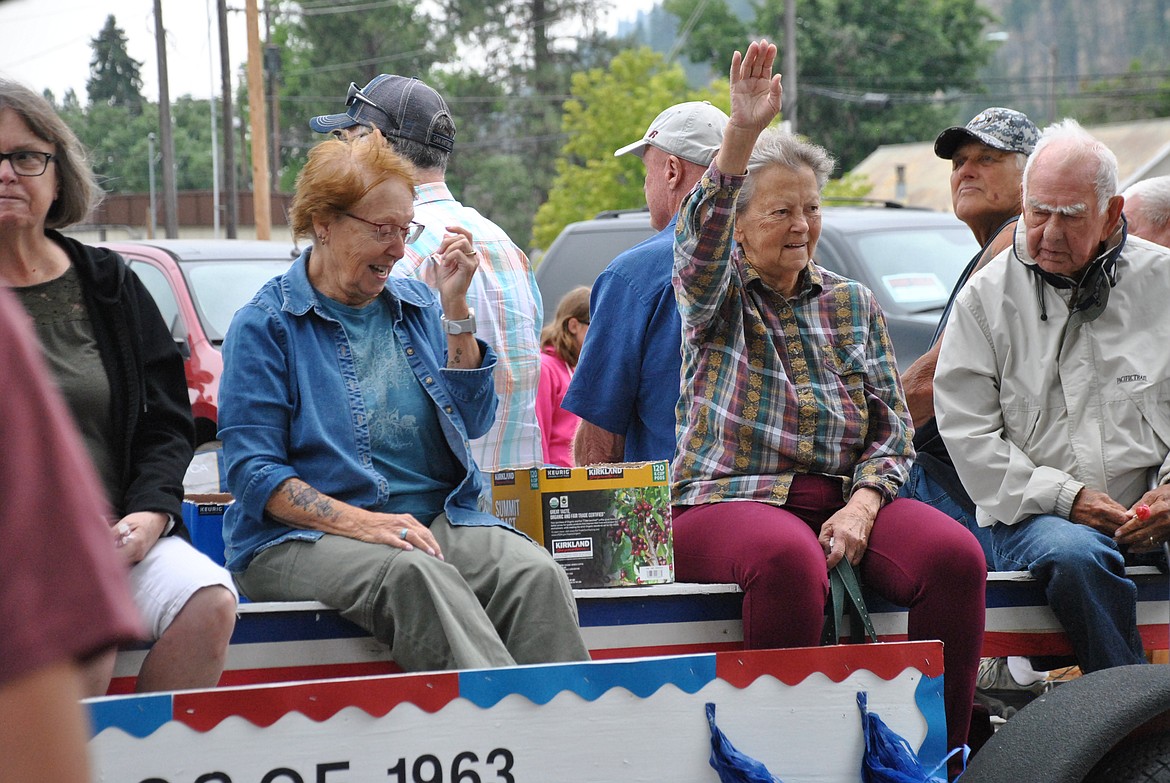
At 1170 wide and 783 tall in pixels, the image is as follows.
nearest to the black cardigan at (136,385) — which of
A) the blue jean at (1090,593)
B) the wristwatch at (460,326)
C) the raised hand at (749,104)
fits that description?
the wristwatch at (460,326)

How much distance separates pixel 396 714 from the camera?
2.55 meters

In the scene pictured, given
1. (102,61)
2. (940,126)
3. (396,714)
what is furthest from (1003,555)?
(940,126)

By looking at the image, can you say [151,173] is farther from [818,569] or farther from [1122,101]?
[1122,101]

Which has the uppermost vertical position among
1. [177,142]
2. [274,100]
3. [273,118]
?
[274,100]

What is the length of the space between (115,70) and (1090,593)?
1582 cm

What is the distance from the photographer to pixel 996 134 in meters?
4.34

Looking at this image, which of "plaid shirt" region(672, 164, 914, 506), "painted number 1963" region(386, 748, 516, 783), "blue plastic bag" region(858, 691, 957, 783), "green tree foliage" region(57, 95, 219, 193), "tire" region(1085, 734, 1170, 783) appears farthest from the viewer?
"green tree foliage" region(57, 95, 219, 193)

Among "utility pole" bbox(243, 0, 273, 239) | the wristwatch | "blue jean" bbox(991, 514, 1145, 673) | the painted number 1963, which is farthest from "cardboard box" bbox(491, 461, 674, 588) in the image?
"utility pole" bbox(243, 0, 273, 239)

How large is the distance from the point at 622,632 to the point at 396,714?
771mm

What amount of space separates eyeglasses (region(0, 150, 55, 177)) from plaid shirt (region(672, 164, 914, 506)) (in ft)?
4.91

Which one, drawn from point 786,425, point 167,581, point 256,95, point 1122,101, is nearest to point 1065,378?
point 786,425

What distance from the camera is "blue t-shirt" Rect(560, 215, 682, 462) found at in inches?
148

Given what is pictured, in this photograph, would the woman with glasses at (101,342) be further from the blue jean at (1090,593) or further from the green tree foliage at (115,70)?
the green tree foliage at (115,70)

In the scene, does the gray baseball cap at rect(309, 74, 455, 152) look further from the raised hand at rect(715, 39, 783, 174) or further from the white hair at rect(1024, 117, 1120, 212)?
the white hair at rect(1024, 117, 1120, 212)
